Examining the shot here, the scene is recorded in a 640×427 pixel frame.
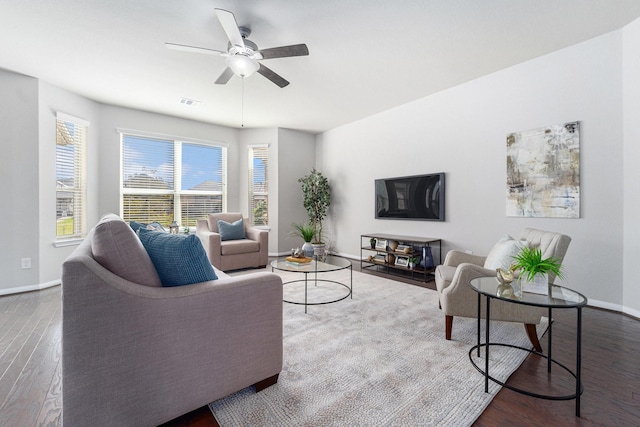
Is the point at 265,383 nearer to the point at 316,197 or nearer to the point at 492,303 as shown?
the point at 492,303

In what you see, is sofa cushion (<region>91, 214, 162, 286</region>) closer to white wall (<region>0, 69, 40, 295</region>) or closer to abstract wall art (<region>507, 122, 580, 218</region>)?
white wall (<region>0, 69, 40, 295</region>)

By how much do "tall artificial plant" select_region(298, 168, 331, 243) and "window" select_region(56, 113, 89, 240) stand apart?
3.76 meters

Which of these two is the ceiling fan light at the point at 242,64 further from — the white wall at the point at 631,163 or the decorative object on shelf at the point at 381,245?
the white wall at the point at 631,163

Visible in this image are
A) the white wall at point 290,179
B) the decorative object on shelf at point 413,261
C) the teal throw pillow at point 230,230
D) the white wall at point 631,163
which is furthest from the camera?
the white wall at point 290,179

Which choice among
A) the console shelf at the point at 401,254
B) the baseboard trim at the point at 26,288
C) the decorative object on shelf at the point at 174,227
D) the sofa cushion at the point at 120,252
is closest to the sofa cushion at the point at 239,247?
the decorative object on shelf at the point at 174,227

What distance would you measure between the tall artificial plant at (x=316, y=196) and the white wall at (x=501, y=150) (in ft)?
2.04

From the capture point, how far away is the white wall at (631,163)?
2.62m

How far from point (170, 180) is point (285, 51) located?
402 centimetres

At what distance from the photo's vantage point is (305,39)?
9.37ft

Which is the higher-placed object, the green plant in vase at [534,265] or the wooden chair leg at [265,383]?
the green plant in vase at [534,265]

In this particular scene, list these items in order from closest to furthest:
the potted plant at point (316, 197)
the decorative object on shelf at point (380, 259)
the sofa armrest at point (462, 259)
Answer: the sofa armrest at point (462, 259) → the decorative object on shelf at point (380, 259) → the potted plant at point (316, 197)

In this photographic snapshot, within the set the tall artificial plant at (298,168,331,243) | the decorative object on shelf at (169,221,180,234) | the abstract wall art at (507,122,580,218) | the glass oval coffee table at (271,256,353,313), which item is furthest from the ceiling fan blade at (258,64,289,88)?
the decorative object on shelf at (169,221,180,234)

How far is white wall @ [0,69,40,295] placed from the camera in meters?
3.46

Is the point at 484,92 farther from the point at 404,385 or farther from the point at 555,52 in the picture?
the point at 404,385
